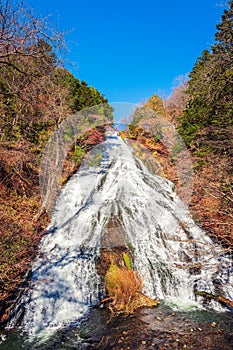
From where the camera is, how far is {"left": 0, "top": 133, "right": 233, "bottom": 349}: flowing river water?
399cm

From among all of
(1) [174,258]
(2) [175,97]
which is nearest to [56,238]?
(1) [174,258]

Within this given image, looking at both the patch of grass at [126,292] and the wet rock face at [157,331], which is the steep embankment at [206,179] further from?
the wet rock face at [157,331]

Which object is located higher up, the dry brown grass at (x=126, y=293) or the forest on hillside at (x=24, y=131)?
the forest on hillside at (x=24, y=131)

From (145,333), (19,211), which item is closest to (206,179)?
(145,333)

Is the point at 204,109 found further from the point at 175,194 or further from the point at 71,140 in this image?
the point at 71,140

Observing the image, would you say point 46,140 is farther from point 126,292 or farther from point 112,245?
point 126,292

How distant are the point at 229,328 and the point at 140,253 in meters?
2.26

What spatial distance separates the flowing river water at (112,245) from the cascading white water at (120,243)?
0.02 m

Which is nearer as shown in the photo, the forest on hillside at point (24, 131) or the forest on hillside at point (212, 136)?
the forest on hillside at point (24, 131)

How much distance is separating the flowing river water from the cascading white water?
0.06ft

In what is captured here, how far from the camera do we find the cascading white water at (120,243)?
450cm

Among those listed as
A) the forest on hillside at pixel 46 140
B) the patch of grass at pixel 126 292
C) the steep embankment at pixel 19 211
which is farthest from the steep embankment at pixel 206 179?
the steep embankment at pixel 19 211

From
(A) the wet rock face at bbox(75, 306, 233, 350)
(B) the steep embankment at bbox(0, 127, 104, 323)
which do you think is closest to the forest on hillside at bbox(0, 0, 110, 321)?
(B) the steep embankment at bbox(0, 127, 104, 323)

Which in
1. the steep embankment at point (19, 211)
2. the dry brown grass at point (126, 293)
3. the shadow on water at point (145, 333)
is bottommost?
the shadow on water at point (145, 333)
